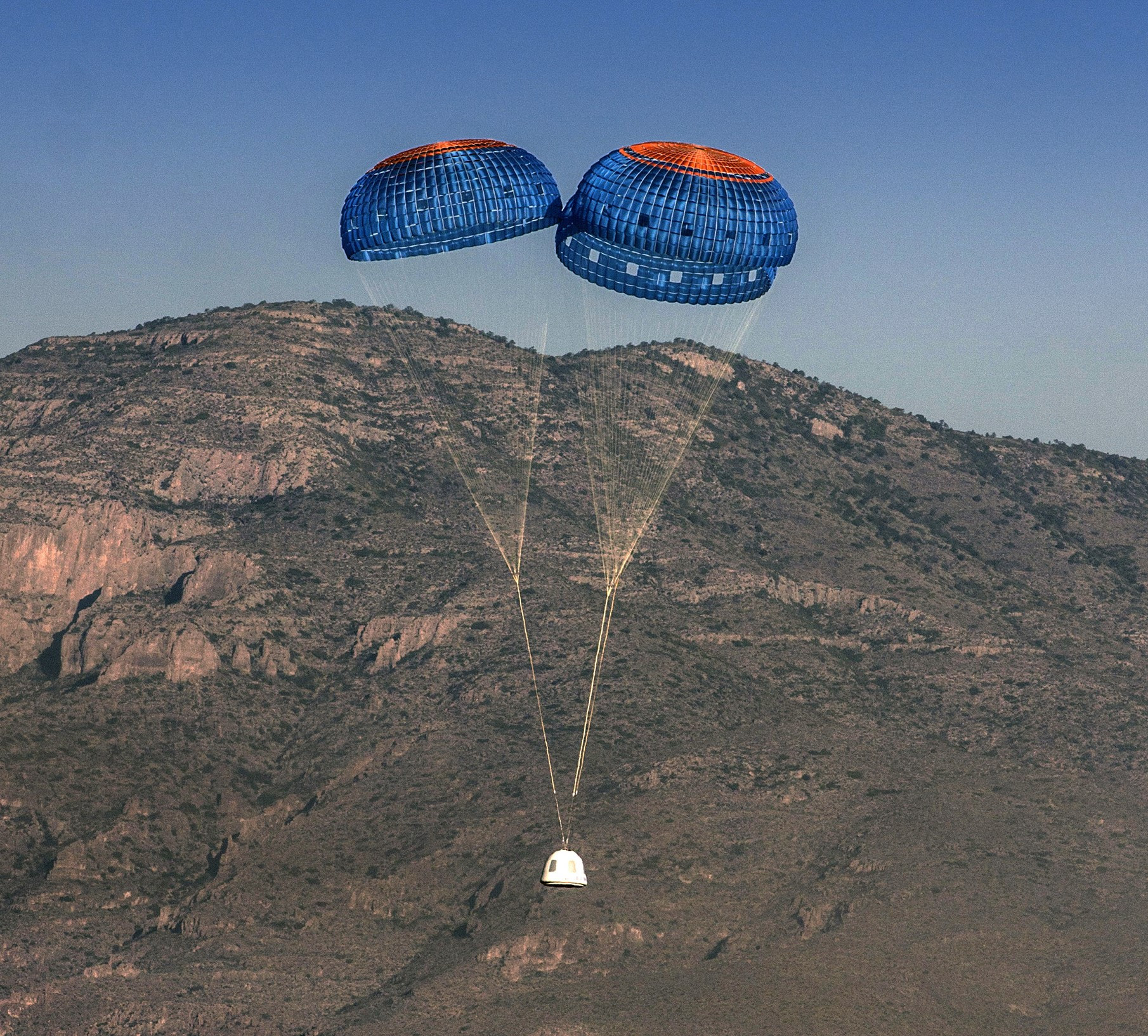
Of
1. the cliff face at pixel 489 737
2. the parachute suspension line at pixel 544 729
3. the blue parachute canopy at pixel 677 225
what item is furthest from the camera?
the parachute suspension line at pixel 544 729

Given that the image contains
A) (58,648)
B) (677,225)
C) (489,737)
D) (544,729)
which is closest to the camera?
(677,225)

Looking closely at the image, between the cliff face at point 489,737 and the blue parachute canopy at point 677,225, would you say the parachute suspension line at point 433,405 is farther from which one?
the blue parachute canopy at point 677,225

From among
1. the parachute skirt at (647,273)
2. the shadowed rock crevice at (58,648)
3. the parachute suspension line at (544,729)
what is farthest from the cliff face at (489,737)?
the parachute skirt at (647,273)

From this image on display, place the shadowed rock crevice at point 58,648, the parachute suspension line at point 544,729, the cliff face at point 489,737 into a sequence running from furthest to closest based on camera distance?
1. the shadowed rock crevice at point 58,648
2. the parachute suspension line at point 544,729
3. the cliff face at point 489,737

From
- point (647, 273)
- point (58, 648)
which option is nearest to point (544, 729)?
point (58, 648)

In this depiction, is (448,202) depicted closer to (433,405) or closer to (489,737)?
(489,737)

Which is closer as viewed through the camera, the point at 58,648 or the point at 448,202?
the point at 448,202

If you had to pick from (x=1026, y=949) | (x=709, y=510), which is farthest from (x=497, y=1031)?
(x=709, y=510)
